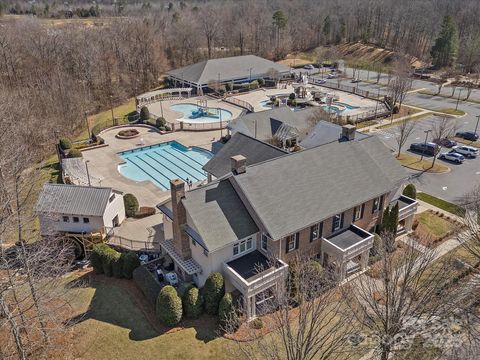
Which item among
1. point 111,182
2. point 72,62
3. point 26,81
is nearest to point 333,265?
point 111,182

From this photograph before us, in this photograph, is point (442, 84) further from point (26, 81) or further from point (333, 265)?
point (26, 81)

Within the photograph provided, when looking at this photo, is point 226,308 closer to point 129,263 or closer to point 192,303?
point 192,303

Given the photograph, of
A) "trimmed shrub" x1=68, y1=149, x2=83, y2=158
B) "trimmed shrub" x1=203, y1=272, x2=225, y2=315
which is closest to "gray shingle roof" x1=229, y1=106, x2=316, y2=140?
"trimmed shrub" x1=68, y1=149, x2=83, y2=158

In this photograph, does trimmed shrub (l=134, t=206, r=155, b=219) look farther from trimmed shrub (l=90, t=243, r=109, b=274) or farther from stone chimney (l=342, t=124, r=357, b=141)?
stone chimney (l=342, t=124, r=357, b=141)

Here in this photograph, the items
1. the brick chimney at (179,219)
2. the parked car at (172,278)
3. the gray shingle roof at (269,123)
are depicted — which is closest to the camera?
the brick chimney at (179,219)

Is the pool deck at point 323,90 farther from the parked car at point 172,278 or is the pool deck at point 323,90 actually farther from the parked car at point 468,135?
the parked car at point 172,278

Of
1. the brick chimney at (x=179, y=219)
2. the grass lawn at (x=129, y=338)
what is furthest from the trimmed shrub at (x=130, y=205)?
the grass lawn at (x=129, y=338)

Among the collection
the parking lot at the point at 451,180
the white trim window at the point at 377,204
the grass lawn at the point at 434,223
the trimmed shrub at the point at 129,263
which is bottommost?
the parking lot at the point at 451,180

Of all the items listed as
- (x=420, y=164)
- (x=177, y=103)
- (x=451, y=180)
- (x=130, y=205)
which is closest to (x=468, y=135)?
(x=420, y=164)
